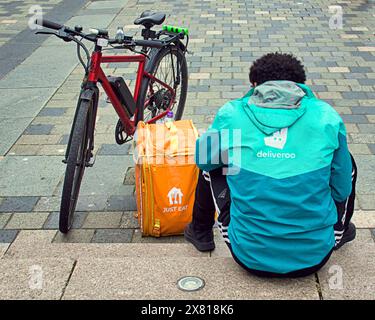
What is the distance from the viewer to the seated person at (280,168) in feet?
7.80

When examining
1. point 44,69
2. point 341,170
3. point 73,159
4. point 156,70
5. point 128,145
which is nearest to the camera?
point 341,170

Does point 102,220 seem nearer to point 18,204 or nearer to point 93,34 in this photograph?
point 18,204

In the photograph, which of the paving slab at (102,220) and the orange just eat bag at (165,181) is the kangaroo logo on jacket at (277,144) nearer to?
the orange just eat bag at (165,181)

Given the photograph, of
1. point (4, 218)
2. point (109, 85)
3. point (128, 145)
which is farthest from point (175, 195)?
point (128, 145)

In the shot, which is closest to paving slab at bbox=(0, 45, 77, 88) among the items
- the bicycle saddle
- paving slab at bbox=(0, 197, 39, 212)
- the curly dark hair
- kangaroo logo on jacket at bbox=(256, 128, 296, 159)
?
the bicycle saddle

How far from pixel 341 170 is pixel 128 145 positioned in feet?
8.53

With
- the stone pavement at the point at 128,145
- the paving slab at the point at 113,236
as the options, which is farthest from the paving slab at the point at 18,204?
the paving slab at the point at 113,236

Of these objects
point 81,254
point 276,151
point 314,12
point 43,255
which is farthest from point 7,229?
point 314,12

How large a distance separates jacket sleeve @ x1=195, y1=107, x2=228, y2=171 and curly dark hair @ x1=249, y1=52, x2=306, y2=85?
0.28m

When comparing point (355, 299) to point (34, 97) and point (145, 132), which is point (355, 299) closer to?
point (145, 132)

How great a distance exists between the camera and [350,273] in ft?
8.48

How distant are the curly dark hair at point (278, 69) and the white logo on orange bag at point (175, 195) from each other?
0.93m

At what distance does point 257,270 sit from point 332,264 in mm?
442

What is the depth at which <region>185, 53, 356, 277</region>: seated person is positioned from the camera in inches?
93.6
